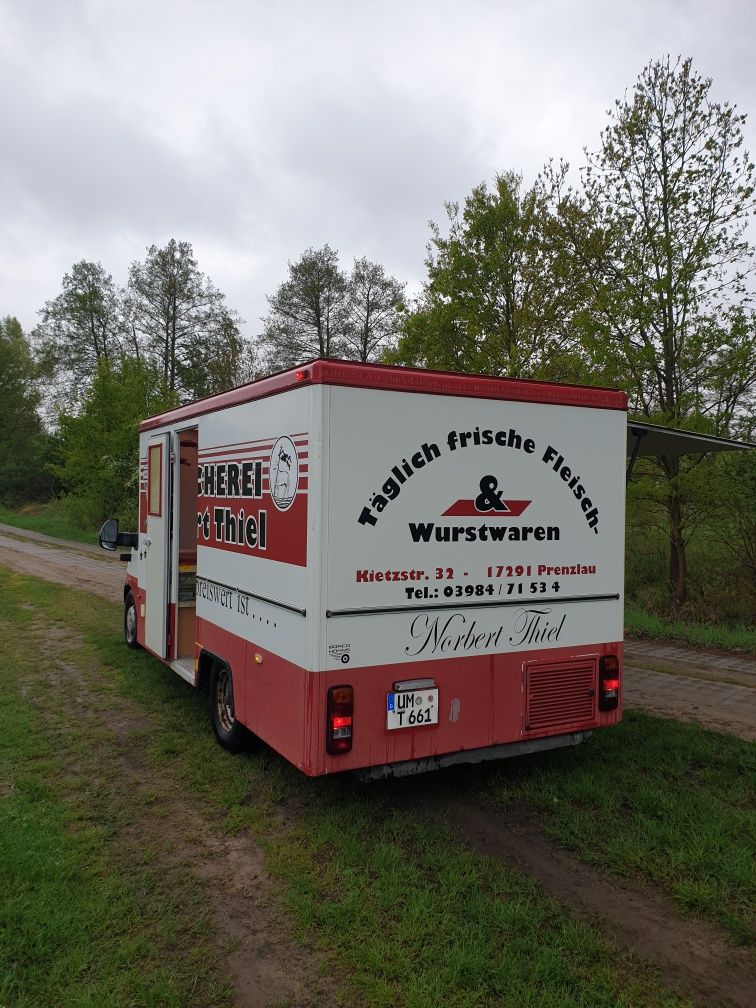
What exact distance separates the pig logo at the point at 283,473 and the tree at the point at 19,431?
3879 cm

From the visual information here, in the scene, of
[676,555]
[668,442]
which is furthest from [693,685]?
[676,555]

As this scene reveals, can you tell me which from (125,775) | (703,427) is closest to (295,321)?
(703,427)

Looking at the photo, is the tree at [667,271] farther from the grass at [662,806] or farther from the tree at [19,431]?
the tree at [19,431]

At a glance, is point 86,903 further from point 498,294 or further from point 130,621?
point 498,294

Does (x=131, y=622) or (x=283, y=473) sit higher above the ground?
(x=283, y=473)

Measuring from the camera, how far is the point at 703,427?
954 cm

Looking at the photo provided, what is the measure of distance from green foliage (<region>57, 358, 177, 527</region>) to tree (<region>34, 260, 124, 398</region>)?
1684 centimetres

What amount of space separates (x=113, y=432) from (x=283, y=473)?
60.6 ft

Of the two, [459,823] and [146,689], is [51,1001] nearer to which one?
[459,823]

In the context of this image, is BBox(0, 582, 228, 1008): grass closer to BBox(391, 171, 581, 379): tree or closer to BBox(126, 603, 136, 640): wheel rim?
BBox(126, 603, 136, 640): wheel rim

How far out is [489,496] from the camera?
14.9 ft

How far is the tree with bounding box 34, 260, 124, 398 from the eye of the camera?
125 feet

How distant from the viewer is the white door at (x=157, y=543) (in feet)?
22.2

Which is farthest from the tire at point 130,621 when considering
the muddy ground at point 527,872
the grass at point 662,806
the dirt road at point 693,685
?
the grass at point 662,806
